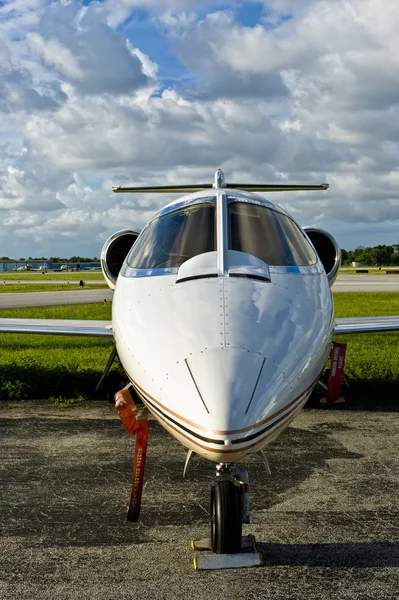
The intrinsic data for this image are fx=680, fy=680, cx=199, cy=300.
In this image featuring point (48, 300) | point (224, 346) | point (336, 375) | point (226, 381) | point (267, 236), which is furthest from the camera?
point (48, 300)

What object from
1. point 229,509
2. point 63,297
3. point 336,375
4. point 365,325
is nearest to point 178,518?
point 229,509

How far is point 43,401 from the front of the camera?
382 inches

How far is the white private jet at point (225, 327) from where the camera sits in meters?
3.80

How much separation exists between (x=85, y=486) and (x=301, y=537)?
6.77 feet

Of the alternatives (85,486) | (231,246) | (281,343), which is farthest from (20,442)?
(281,343)

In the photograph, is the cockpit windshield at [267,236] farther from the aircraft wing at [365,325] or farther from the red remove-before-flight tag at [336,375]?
the aircraft wing at [365,325]

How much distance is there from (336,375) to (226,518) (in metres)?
2.51

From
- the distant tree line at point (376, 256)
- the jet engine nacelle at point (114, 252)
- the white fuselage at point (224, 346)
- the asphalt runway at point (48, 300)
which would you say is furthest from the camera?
the distant tree line at point (376, 256)

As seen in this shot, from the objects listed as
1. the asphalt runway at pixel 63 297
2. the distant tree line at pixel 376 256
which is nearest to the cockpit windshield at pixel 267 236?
the asphalt runway at pixel 63 297

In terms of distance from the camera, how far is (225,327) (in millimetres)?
4199

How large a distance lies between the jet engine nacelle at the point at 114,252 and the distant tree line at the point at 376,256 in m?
155

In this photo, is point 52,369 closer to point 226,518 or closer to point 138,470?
point 138,470

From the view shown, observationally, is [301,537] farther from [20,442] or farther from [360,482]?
[20,442]

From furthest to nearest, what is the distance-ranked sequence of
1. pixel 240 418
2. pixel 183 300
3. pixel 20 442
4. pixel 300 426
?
pixel 300 426
pixel 20 442
pixel 183 300
pixel 240 418
